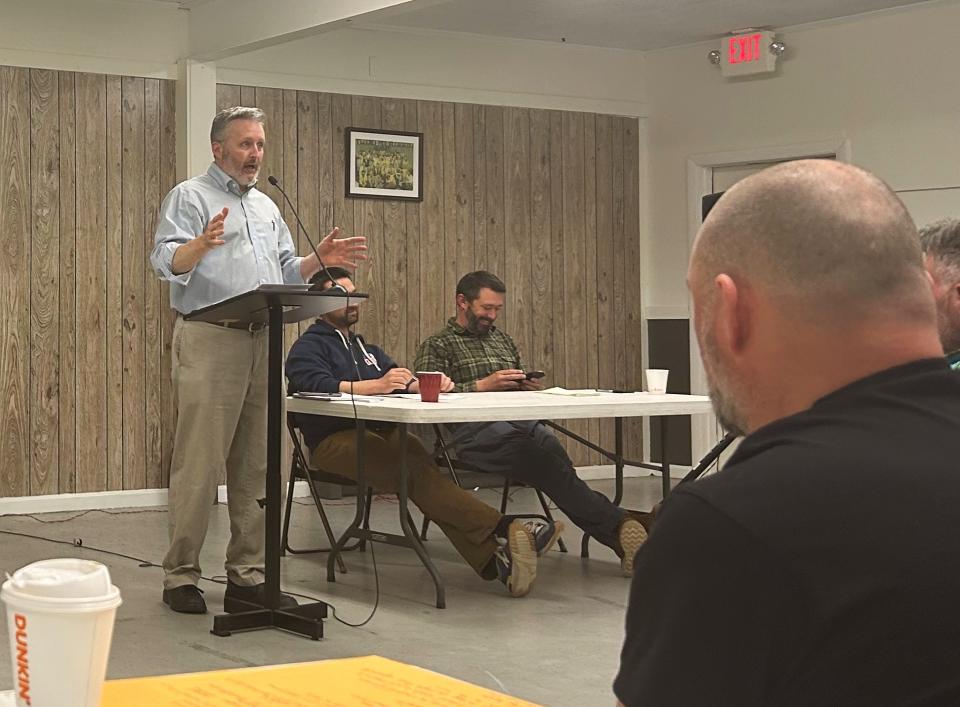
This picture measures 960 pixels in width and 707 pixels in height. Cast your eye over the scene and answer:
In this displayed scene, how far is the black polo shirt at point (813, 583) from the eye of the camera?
847 millimetres

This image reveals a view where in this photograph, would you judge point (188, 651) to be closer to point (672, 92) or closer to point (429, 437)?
point (429, 437)

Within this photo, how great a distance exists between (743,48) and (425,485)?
422 centimetres

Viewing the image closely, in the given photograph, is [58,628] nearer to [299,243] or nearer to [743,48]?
[299,243]

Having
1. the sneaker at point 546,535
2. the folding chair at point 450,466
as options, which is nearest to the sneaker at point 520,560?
the sneaker at point 546,535

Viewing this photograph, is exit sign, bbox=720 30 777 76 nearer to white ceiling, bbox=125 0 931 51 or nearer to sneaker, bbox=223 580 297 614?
white ceiling, bbox=125 0 931 51

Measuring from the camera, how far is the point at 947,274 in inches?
A: 99.0

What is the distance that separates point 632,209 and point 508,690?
5.72 meters

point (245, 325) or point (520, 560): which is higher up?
point (245, 325)

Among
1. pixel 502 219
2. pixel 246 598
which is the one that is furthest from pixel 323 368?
pixel 502 219

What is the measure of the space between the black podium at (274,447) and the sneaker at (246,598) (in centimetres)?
6

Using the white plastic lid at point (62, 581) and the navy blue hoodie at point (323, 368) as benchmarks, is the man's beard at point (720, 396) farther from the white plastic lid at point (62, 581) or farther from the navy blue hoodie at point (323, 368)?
the navy blue hoodie at point (323, 368)

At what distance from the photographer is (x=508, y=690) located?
3449 millimetres

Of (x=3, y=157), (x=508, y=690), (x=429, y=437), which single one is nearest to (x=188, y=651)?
(x=508, y=690)

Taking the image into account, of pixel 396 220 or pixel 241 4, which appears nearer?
pixel 241 4
